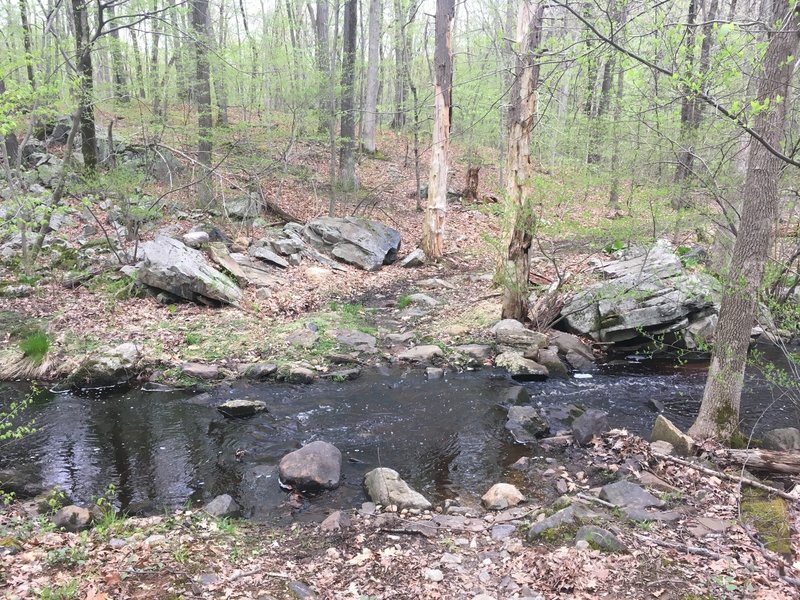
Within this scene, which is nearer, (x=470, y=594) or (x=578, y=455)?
(x=470, y=594)

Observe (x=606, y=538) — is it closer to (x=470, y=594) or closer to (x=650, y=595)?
(x=650, y=595)

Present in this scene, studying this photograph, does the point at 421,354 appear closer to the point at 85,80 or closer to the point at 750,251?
the point at 750,251

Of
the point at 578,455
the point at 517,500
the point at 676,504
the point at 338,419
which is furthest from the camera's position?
the point at 338,419

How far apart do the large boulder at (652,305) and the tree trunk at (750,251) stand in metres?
3.16

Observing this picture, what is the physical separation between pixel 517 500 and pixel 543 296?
18.0ft

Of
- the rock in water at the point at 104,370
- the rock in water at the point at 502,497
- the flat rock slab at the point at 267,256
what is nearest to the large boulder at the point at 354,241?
the flat rock slab at the point at 267,256

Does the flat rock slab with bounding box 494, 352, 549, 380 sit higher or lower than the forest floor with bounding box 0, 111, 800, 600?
lower

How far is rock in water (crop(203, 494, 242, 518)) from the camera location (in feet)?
15.2

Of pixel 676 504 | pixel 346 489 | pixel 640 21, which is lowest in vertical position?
pixel 346 489

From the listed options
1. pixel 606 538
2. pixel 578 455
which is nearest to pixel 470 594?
pixel 606 538

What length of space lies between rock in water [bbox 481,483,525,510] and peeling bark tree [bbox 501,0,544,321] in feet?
15.4

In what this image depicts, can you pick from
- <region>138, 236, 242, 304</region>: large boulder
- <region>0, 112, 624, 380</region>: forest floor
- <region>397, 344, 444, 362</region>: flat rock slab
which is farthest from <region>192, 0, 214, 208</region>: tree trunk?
<region>397, 344, 444, 362</region>: flat rock slab

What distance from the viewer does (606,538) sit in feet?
11.7

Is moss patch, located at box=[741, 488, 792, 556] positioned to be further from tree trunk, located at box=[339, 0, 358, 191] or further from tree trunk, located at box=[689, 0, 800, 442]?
tree trunk, located at box=[339, 0, 358, 191]
